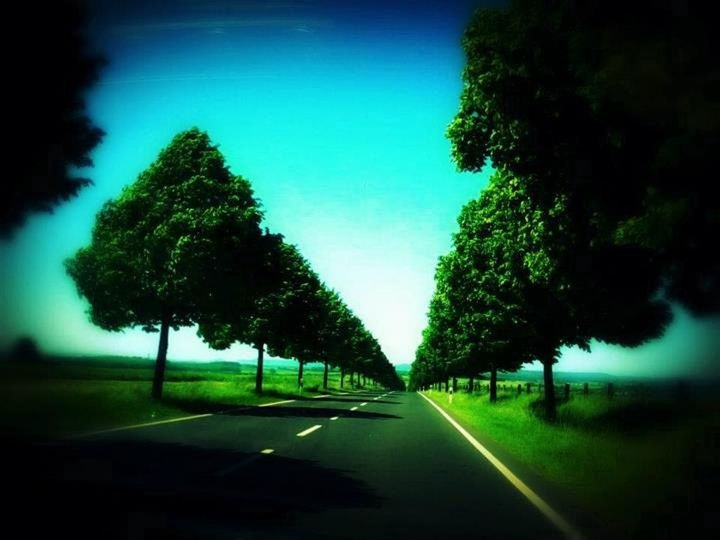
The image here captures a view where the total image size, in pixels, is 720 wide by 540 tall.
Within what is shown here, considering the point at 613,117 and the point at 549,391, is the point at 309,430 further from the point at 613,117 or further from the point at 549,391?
the point at 613,117

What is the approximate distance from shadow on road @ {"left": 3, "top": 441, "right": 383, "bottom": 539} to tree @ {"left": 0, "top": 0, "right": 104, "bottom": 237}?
4048 mm

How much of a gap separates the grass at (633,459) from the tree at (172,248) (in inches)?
416

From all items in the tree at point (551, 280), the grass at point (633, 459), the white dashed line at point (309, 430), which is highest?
the tree at point (551, 280)

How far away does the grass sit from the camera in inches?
254

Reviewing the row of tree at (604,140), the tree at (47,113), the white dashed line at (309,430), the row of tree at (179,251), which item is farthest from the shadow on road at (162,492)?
the row of tree at (179,251)

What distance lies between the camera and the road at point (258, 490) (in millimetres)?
5488

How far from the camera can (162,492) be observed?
6.93 metres

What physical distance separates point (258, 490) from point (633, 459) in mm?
6423

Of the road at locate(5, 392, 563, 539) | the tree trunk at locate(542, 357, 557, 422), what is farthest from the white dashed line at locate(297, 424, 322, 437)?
the tree trunk at locate(542, 357, 557, 422)

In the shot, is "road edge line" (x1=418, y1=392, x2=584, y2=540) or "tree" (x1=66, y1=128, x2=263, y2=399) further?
"tree" (x1=66, y1=128, x2=263, y2=399)

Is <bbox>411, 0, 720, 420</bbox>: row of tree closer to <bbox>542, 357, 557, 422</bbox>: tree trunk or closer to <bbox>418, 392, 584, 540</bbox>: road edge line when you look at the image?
<bbox>418, 392, 584, 540</bbox>: road edge line

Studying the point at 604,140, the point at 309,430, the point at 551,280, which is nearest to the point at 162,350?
the point at 309,430

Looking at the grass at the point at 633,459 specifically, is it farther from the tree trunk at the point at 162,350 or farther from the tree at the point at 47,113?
the tree trunk at the point at 162,350

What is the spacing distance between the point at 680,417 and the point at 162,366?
16789 mm
